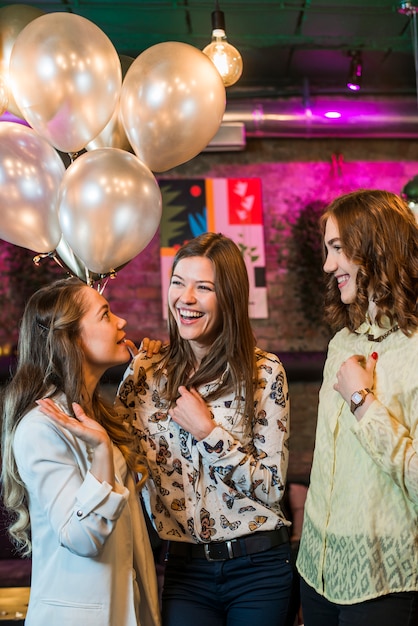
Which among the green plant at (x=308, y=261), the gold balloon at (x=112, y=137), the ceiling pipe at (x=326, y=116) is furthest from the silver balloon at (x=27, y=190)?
the green plant at (x=308, y=261)

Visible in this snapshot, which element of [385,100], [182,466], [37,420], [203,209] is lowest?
[182,466]

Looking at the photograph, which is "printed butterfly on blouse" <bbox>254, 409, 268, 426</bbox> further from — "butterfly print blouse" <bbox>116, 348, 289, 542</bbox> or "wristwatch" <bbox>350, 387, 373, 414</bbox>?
"wristwatch" <bbox>350, 387, 373, 414</bbox>

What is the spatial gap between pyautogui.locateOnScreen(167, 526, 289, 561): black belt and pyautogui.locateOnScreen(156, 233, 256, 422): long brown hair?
377 millimetres

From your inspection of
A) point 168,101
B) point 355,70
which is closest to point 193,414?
point 168,101

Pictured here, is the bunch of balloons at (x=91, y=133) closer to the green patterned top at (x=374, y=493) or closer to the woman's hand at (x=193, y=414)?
the woman's hand at (x=193, y=414)

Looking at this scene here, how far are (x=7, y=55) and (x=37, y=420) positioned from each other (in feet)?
4.84

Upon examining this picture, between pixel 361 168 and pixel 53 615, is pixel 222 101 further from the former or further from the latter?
pixel 361 168

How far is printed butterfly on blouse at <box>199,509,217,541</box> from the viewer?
2.03m

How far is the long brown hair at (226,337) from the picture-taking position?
213 centimetres

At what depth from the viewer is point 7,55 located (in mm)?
2646

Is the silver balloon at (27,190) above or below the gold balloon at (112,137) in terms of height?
below

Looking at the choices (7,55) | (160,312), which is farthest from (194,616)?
(160,312)

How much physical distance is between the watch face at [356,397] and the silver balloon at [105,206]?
92 cm

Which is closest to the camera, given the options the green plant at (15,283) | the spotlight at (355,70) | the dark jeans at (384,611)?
the dark jeans at (384,611)
